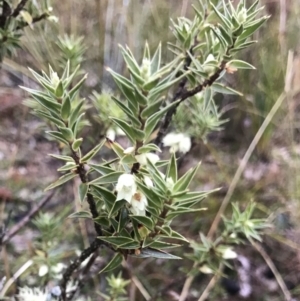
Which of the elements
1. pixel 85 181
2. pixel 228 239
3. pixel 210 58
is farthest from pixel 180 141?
pixel 85 181

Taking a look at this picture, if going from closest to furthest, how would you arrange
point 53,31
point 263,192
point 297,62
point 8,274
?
point 8,274 → point 263,192 → point 297,62 → point 53,31

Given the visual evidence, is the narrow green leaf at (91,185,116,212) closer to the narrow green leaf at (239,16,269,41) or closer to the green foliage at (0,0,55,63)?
the narrow green leaf at (239,16,269,41)

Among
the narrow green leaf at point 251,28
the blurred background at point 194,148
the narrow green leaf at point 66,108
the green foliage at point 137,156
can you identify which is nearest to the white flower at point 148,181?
the green foliage at point 137,156

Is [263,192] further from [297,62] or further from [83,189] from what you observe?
[83,189]

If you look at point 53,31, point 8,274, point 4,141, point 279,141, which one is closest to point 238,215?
point 8,274

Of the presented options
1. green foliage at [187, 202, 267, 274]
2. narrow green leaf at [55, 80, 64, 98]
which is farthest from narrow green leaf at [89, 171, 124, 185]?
green foliage at [187, 202, 267, 274]

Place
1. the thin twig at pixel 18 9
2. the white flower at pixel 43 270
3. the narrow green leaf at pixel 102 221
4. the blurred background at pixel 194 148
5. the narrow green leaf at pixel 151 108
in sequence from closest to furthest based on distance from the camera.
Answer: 1. the narrow green leaf at pixel 151 108
2. the narrow green leaf at pixel 102 221
3. the thin twig at pixel 18 9
4. the white flower at pixel 43 270
5. the blurred background at pixel 194 148

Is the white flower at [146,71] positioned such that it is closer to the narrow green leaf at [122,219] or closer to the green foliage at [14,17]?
the narrow green leaf at [122,219]

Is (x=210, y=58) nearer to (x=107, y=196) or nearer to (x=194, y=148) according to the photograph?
(x=107, y=196)
